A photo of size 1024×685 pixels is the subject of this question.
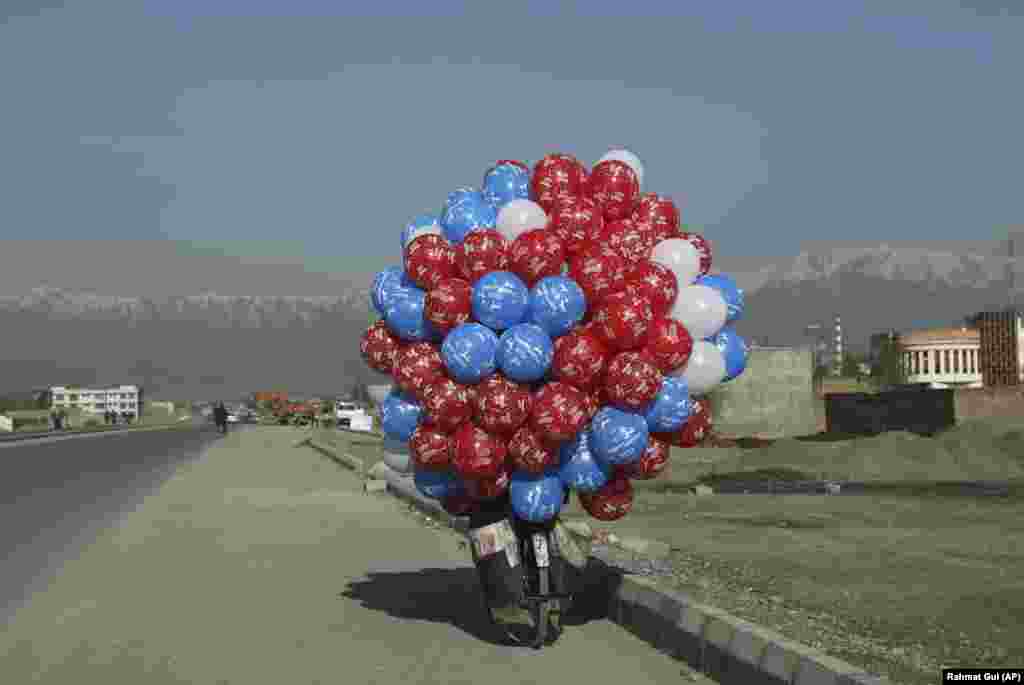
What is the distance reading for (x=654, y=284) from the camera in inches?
377

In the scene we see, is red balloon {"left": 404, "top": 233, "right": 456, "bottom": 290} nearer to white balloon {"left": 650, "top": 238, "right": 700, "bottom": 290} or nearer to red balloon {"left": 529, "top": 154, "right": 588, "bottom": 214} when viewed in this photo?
red balloon {"left": 529, "top": 154, "right": 588, "bottom": 214}

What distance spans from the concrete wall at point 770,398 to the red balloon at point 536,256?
5334cm

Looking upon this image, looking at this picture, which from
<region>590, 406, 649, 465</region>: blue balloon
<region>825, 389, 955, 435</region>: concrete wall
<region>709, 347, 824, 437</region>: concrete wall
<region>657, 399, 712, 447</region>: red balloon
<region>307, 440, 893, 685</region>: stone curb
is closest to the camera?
<region>307, 440, 893, 685</region>: stone curb

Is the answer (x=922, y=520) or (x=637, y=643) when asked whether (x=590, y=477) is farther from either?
(x=922, y=520)

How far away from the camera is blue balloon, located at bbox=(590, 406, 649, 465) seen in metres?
9.45

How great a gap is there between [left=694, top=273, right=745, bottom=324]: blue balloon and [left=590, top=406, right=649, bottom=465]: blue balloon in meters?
1.27

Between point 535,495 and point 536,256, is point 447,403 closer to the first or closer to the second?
point 535,495

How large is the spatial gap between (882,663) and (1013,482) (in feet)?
74.0

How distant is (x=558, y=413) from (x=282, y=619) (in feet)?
10.9

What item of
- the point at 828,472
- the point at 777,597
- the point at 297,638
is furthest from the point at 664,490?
the point at 297,638

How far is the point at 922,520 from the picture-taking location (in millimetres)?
19438

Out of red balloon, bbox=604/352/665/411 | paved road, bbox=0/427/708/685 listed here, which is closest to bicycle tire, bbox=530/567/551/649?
paved road, bbox=0/427/708/685

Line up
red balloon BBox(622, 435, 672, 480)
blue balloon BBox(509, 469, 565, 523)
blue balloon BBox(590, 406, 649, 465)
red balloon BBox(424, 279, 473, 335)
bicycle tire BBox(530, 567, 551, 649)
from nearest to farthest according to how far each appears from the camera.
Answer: blue balloon BBox(590, 406, 649, 465)
red balloon BBox(424, 279, 473, 335)
blue balloon BBox(509, 469, 565, 523)
bicycle tire BBox(530, 567, 551, 649)
red balloon BBox(622, 435, 672, 480)

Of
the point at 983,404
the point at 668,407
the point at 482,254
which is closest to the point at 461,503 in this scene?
the point at 668,407
